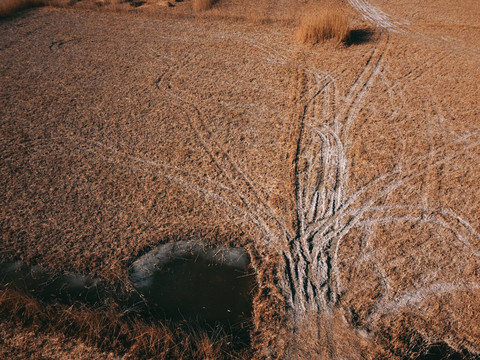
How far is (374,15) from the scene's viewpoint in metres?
9.42

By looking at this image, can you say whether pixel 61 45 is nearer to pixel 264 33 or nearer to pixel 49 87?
pixel 49 87

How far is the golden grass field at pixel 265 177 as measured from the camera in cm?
379

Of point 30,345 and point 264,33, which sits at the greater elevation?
point 264,33

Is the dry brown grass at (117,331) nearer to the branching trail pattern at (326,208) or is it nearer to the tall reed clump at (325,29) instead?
the branching trail pattern at (326,208)

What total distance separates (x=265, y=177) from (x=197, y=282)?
171cm

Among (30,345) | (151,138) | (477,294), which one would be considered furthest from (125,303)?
(477,294)

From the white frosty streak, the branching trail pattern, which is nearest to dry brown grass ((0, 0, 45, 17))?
the branching trail pattern

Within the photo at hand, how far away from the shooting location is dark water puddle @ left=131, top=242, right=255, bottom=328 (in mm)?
4047

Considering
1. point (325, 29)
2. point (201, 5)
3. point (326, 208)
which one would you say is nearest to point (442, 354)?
point (326, 208)

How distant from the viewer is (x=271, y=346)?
12.0 ft

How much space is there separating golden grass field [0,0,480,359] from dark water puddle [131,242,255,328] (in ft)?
0.43

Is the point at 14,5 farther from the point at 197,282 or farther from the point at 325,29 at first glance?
the point at 197,282

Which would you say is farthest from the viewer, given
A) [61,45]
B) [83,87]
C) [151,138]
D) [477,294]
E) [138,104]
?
[61,45]

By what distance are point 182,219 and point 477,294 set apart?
3.22 m
